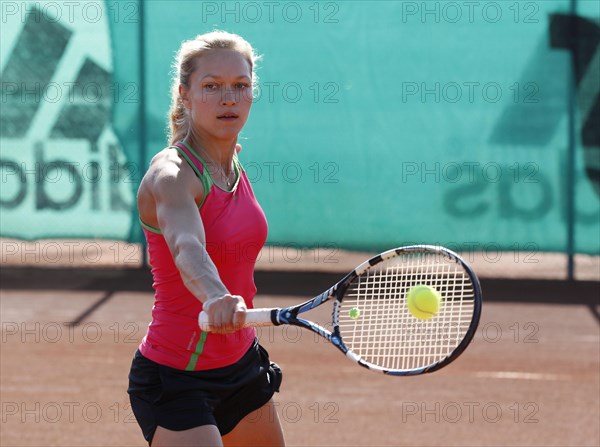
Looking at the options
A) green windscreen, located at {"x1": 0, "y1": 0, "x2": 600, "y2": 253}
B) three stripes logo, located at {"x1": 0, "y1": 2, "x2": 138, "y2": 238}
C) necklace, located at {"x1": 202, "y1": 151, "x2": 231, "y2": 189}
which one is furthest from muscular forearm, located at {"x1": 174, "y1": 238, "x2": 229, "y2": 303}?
three stripes logo, located at {"x1": 0, "y1": 2, "x2": 138, "y2": 238}

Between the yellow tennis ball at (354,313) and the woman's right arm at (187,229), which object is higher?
the woman's right arm at (187,229)

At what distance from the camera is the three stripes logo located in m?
8.91

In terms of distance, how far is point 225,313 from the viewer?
2.29 metres

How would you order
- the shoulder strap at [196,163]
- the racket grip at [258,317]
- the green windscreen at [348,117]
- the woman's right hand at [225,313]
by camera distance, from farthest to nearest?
the green windscreen at [348,117] → the shoulder strap at [196,163] → the racket grip at [258,317] → the woman's right hand at [225,313]

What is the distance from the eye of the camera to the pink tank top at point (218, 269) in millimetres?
2609

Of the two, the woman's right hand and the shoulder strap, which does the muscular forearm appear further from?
the shoulder strap

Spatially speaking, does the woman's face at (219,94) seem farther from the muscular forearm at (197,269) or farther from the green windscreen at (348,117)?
the green windscreen at (348,117)

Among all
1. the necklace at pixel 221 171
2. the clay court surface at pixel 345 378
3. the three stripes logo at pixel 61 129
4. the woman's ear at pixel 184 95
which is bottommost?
the clay court surface at pixel 345 378

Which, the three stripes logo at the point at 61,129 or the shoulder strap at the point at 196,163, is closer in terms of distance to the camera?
the shoulder strap at the point at 196,163

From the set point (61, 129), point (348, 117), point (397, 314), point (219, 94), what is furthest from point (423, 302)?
point (61, 129)

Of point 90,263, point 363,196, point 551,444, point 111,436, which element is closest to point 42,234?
point 90,263

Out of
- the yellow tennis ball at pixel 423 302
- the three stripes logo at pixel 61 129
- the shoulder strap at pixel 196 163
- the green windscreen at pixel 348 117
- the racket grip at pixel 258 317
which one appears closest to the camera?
the racket grip at pixel 258 317

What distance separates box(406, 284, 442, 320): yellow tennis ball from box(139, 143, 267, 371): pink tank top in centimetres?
45

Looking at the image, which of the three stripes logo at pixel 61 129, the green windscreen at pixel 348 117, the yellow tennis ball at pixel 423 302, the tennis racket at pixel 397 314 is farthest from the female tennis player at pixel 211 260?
the three stripes logo at pixel 61 129
